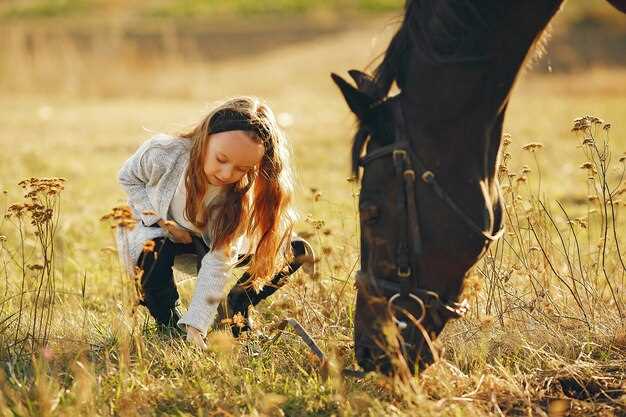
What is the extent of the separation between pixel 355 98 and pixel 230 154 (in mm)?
1031

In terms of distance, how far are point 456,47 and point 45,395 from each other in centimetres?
177

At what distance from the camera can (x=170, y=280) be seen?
4.14 m

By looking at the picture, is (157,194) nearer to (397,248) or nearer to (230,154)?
(230,154)

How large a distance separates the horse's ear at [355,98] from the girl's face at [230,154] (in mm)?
938

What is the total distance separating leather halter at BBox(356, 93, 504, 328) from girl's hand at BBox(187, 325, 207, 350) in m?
0.98

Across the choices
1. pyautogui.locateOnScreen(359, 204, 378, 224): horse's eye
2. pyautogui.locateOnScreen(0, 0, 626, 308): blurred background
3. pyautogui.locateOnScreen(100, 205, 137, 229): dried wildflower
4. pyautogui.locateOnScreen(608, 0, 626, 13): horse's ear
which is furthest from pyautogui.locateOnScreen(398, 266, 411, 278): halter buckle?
pyautogui.locateOnScreen(608, 0, 626, 13): horse's ear

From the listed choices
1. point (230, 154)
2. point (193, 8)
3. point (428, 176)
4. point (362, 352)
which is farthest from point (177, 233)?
point (193, 8)

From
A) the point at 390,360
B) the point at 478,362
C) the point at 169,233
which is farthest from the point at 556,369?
the point at 169,233

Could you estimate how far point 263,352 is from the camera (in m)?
3.73

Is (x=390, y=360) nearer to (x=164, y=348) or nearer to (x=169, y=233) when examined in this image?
(x=164, y=348)

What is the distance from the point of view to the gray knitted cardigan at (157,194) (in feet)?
12.8

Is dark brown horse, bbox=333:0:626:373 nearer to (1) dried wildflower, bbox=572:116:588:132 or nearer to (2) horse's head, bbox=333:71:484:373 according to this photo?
(2) horse's head, bbox=333:71:484:373

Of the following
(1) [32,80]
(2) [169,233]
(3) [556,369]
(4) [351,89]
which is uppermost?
(1) [32,80]

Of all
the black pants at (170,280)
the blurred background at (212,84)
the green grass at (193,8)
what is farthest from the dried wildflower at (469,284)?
the green grass at (193,8)
